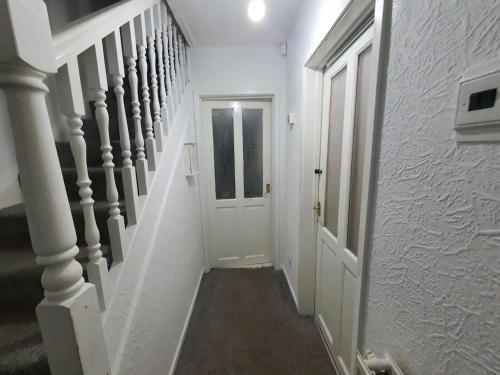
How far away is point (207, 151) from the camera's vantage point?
2281 mm

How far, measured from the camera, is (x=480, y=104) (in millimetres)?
374

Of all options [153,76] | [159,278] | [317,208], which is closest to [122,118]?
[153,76]

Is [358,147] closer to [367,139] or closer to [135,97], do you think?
[367,139]

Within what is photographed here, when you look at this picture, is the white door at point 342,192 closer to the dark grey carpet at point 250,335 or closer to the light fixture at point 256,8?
the dark grey carpet at point 250,335

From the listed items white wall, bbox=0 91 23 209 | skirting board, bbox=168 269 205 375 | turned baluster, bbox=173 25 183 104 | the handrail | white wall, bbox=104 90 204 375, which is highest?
turned baluster, bbox=173 25 183 104

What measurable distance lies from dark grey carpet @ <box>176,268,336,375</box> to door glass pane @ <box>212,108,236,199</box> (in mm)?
1084

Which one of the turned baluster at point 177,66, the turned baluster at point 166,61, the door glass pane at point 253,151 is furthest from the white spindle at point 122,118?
the door glass pane at point 253,151

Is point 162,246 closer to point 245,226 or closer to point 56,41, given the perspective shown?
point 56,41

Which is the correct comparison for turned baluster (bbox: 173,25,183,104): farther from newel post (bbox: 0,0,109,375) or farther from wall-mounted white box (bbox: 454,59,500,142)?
wall-mounted white box (bbox: 454,59,500,142)

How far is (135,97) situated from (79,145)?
476 mm

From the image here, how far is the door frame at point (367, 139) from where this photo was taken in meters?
0.63

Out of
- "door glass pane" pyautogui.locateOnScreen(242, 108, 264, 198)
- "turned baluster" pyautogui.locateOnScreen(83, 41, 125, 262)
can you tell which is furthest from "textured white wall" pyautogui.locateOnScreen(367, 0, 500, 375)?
"door glass pane" pyautogui.locateOnScreen(242, 108, 264, 198)

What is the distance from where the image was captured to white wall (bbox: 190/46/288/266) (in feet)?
6.64

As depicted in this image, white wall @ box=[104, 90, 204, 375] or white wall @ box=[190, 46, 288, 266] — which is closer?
white wall @ box=[104, 90, 204, 375]
